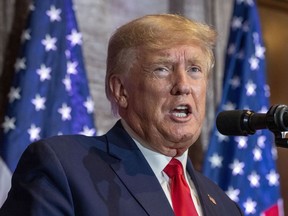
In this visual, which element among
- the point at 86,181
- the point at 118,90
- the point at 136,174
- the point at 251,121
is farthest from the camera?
the point at 118,90

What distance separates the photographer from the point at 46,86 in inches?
114

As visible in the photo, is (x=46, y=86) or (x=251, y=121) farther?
(x=46, y=86)

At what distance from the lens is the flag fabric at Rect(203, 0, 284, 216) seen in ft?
11.6

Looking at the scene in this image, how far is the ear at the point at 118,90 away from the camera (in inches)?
80.7

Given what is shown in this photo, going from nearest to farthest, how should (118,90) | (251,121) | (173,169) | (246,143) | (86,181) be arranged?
(251,121), (86,181), (173,169), (118,90), (246,143)

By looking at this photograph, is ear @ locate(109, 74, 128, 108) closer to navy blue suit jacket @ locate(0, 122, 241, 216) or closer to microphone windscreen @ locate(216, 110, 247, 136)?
navy blue suit jacket @ locate(0, 122, 241, 216)

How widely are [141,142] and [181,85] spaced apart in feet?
0.85

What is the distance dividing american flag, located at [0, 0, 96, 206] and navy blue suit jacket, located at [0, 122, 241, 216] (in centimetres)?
95

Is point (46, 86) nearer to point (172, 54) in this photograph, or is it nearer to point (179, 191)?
point (172, 54)

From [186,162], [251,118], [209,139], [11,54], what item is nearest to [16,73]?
[11,54]

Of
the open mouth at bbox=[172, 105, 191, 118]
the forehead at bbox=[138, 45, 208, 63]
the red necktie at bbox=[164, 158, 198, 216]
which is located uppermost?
the forehead at bbox=[138, 45, 208, 63]

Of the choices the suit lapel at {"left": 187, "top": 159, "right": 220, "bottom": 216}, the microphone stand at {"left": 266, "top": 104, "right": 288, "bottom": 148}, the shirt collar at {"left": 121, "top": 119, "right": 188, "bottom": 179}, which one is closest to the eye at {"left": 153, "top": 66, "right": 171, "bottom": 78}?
the shirt collar at {"left": 121, "top": 119, "right": 188, "bottom": 179}

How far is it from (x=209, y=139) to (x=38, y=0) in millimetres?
1457

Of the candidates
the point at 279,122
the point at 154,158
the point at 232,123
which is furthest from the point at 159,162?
the point at 279,122
